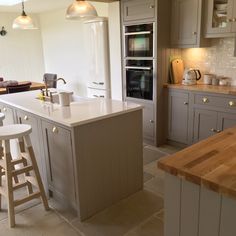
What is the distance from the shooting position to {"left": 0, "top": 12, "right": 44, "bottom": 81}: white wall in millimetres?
6508

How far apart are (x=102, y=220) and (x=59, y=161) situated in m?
0.64

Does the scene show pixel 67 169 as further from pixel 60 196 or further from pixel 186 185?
pixel 186 185

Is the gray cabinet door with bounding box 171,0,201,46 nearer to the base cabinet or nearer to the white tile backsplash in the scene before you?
the white tile backsplash

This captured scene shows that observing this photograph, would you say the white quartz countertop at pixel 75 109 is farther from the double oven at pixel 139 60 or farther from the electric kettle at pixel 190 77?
the electric kettle at pixel 190 77

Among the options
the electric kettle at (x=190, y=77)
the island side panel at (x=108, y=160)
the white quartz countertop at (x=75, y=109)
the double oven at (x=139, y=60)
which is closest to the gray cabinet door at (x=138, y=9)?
the double oven at (x=139, y=60)

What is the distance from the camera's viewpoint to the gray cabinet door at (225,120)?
3.15 meters

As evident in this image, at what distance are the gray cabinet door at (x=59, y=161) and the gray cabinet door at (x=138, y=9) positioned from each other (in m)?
2.15

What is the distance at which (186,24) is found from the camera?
3.52 metres

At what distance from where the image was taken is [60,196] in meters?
2.52

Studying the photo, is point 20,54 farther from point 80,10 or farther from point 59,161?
point 59,161

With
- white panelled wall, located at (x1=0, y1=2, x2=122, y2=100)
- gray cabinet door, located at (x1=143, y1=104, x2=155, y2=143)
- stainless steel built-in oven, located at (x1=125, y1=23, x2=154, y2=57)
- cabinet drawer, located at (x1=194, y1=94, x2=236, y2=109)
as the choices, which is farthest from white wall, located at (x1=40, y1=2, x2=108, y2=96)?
cabinet drawer, located at (x1=194, y1=94, x2=236, y2=109)

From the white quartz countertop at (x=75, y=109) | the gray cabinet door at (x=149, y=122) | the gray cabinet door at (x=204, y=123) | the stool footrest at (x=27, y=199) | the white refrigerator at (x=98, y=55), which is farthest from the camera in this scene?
the white refrigerator at (x=98, y=55)

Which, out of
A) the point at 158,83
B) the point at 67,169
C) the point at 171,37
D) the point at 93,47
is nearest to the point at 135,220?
the point at 67,169

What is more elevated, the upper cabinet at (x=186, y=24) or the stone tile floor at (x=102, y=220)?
Answer: the upper cabinet at (x=186, y=24)
